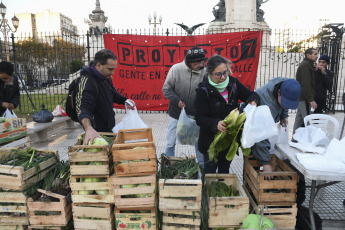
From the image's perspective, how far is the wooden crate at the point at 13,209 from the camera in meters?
2.33

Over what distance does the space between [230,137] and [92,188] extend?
4.70 feet

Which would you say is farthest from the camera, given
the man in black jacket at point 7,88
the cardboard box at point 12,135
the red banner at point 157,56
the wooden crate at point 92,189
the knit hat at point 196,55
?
the red banner at point 157,56

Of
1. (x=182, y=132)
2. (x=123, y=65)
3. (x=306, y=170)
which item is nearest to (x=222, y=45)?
(x=123, y=65)

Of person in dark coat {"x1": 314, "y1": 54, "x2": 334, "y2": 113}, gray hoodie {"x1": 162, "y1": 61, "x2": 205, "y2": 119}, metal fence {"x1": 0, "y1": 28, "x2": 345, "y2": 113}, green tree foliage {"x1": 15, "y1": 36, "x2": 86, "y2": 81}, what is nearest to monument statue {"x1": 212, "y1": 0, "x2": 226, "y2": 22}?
metal fence {"x1": 0, "y1": 28, "x2": 345, "y2": 113}

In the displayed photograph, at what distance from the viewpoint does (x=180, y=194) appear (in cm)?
219

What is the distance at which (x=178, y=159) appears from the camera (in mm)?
2836

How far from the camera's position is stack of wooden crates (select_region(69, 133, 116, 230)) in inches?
84.1

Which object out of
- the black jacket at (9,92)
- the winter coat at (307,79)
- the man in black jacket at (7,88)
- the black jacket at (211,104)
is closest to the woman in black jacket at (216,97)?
the black jacket at (211,104)

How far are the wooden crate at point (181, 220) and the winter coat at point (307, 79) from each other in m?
3.95

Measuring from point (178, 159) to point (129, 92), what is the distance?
16.5 ft

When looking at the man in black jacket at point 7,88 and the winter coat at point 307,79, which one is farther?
the winter coat at point 307,79

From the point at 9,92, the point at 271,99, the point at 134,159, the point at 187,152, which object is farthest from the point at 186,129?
the point at 9,92

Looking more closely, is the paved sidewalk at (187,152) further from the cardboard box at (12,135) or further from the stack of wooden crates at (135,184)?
the cardboard box at (12,135)

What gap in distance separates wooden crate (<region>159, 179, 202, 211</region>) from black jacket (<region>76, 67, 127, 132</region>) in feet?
3.29
